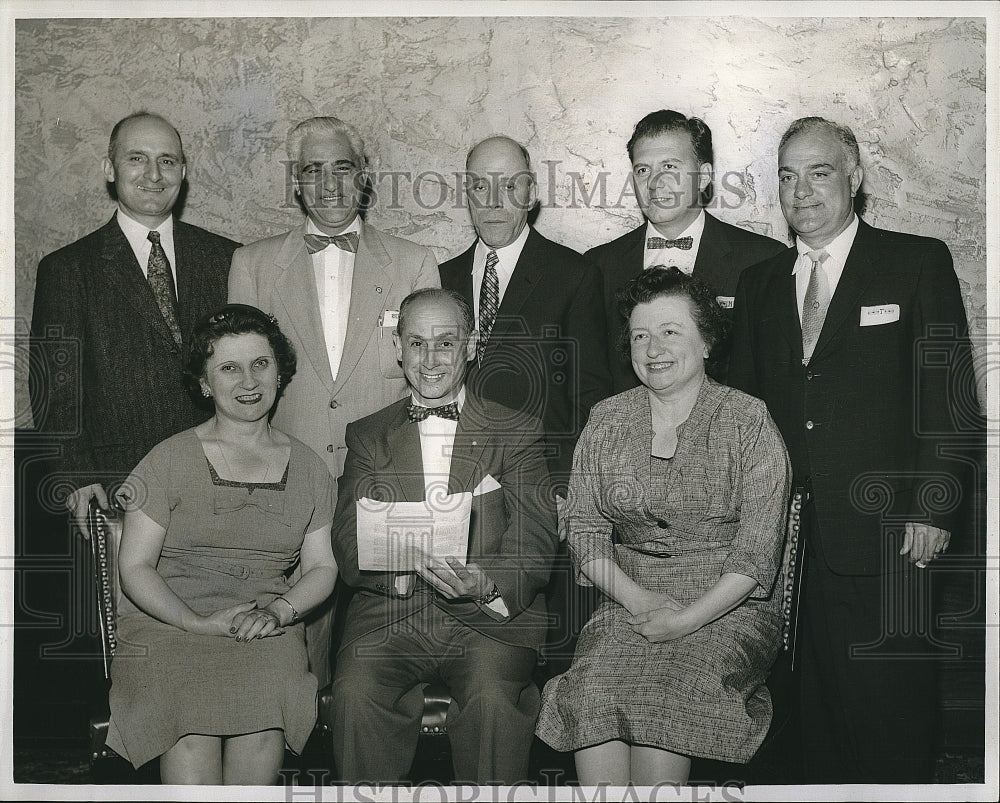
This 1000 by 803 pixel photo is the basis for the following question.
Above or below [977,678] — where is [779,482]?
above

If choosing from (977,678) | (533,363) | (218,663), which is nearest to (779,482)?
(533,363)

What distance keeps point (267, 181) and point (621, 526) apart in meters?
1.76

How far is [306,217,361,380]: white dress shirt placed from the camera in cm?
396

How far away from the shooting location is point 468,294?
13.0 feet

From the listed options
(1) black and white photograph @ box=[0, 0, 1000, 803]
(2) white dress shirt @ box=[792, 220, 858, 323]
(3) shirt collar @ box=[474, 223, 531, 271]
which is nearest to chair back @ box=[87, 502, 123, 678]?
(1) black and white photograph @ box=[0, 0, 1000, 803]

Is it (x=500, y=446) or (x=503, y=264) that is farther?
(x=503, y=264)

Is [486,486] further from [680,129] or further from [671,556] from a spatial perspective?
[680,129]

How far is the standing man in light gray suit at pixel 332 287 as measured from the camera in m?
3.94

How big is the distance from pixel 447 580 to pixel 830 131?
205 centimetres

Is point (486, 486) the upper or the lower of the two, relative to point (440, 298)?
lower

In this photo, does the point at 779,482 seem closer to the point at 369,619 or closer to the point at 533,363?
the point at 533,363

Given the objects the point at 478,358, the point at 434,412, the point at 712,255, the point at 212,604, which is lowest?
the point at 212,604

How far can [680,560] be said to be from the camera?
359 centimetres

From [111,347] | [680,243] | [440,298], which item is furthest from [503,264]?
[111,347]
